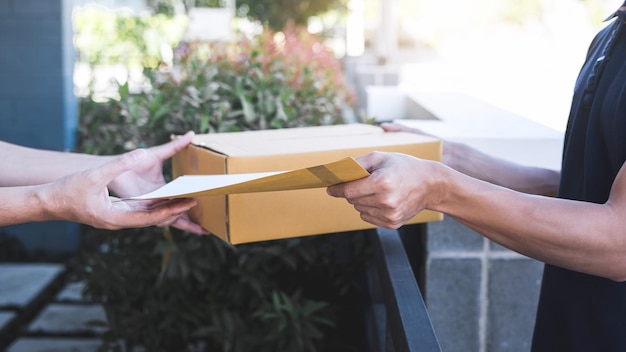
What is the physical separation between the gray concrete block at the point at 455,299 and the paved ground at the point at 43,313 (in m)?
2.02

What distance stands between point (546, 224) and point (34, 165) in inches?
55.6

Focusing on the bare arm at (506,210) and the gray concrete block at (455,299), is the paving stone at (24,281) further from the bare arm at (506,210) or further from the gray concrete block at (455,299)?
the bare arm at (506,210)

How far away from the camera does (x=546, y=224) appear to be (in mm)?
→ 1442

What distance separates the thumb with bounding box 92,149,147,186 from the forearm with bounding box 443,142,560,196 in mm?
829

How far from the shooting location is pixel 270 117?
312 centimetres

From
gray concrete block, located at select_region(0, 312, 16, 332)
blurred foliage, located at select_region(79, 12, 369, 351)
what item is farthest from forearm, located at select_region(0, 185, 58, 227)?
gray concrete block, located at select_region(0, 312, 16, 332)

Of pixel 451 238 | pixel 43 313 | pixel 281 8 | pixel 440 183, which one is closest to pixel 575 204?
pixel 440 183

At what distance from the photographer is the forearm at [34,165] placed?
2.14 meters

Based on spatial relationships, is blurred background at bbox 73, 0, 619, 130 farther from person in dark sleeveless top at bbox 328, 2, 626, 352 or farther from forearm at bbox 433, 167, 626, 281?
forearm at bbox 433, 167, 626, 281

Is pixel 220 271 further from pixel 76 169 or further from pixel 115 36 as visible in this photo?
pixel 115 36

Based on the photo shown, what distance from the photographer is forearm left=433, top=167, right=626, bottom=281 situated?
4.60 ft

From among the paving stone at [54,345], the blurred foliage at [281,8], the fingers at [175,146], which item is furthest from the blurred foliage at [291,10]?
the fingers at [175,146]

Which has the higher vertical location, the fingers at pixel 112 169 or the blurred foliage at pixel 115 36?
the blurred foliage at pixel 115 36

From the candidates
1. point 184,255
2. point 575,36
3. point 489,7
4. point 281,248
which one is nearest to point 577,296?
point 281,248
